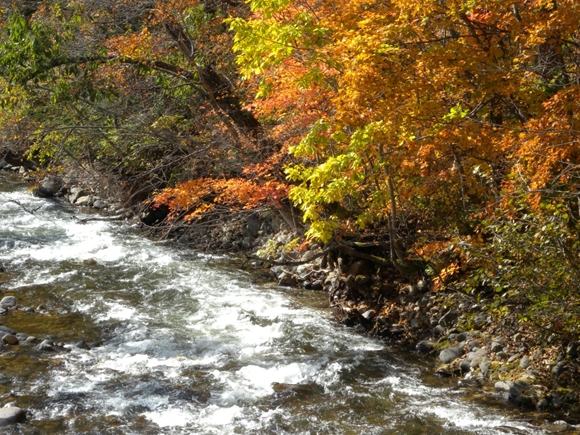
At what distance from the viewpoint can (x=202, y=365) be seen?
9.19 metres

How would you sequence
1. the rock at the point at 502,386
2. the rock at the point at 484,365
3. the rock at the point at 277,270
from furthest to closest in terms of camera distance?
the rock at the point at 277,270 < the rock at the point at 484,365 < the rock at the point at 502,386

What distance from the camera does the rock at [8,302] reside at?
11508 mm

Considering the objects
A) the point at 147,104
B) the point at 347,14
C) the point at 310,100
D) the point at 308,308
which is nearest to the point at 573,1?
the point at 347,14

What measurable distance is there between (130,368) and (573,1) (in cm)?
739

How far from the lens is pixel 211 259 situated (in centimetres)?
1512

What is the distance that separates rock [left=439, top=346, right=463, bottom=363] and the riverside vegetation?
2cm

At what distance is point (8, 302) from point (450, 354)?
801 centimetres

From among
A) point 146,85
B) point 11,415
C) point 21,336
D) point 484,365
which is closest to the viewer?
point 11,415

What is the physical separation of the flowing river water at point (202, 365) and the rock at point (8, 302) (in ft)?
0.66

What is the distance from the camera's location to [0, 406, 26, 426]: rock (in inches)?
287

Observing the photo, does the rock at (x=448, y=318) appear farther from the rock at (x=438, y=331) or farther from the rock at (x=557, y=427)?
the rock at (x=557, y=427)

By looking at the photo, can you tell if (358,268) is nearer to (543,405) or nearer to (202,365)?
(202,365)

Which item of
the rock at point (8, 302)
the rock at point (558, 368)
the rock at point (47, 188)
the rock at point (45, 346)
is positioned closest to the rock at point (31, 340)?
the rock at point (45, 346)

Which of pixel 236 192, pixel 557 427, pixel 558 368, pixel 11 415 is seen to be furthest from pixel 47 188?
pixel 557 427
